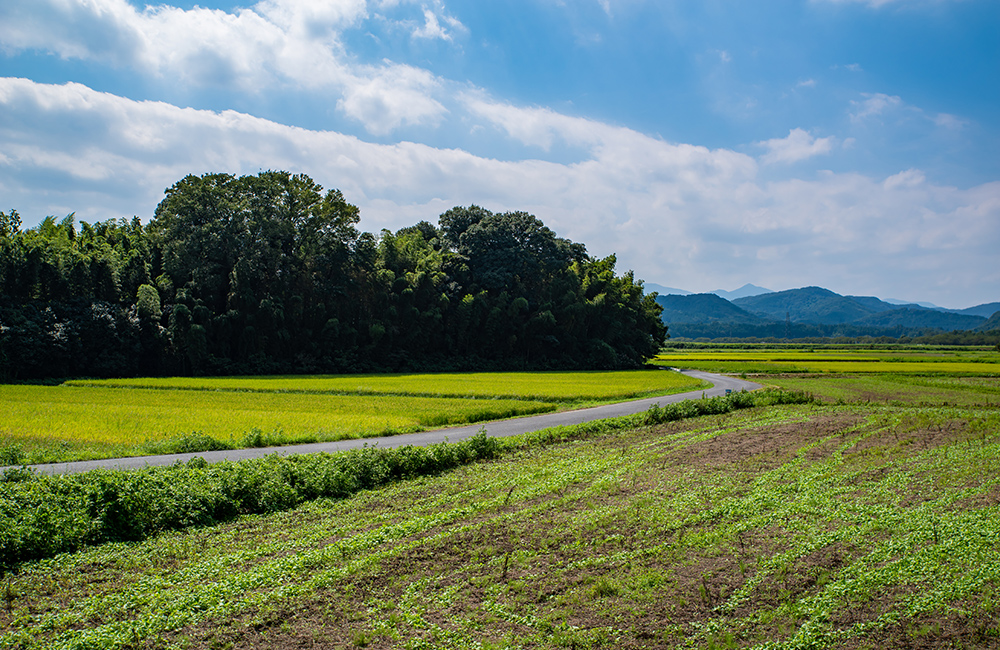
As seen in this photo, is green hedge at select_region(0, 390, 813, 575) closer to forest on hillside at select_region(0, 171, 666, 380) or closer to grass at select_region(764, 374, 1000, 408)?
grass at select_region(764, 374, 1000, 408)

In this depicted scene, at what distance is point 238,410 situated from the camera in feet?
80.4

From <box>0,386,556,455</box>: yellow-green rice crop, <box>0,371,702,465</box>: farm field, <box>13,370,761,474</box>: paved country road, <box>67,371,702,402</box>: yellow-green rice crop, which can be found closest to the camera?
<box>13,370,761,474</box>: paved country road

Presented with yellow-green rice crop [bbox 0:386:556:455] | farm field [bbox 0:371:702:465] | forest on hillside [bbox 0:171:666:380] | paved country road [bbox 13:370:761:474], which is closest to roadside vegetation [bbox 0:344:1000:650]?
paved country road [bbox 13:370:761:474]

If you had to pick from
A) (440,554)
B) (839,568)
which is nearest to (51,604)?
(440,554)

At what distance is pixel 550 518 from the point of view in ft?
29.6

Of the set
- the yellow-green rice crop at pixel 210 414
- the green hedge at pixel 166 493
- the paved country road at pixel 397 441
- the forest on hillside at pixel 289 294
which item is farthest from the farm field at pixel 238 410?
the forest on hillside at pixel 289 294

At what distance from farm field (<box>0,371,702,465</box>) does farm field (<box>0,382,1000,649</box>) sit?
8077 millimetres

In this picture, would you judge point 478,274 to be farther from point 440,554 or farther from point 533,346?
point 440,554

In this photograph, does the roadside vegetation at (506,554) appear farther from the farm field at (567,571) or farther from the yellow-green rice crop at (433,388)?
the yellow-green rice crop at (433,388)

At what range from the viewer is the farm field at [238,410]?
16.1 metres

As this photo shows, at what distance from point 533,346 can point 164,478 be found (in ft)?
190

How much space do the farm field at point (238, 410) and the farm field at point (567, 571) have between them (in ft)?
26.5

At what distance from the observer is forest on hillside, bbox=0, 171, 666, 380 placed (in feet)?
150

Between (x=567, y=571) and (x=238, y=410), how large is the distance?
69.0 ft
